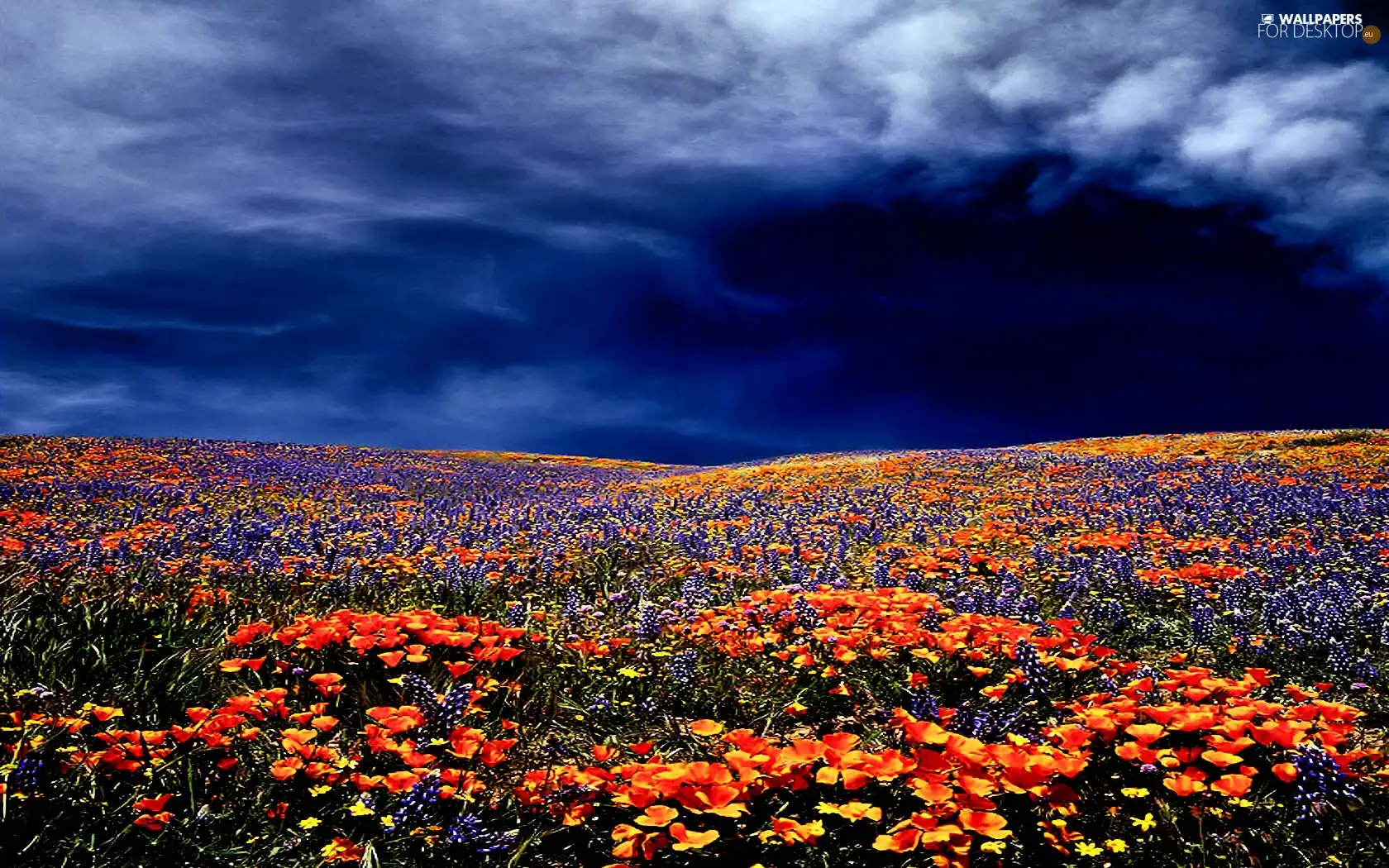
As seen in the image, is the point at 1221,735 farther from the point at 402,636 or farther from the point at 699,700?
the point at 402,636

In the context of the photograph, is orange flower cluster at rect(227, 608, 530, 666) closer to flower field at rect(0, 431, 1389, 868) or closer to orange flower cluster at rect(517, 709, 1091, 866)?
flower field at rect(0, 431, 1389, 868)

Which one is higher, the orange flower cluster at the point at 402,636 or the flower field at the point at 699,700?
the orange flower cluster at the point at 402,636

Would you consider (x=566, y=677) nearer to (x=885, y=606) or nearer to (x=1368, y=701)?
(x=885, y=606)

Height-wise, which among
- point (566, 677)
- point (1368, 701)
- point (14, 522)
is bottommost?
point (1368, 701)

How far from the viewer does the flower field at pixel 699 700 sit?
2891 mm

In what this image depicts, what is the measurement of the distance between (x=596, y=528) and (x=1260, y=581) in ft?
26.3

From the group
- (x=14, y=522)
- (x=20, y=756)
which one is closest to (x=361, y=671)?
(x=20, y=756)

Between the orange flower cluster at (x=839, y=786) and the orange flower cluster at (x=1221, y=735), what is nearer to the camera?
the orange flower cluster at (x=839, y=786)

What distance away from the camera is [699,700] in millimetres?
4559

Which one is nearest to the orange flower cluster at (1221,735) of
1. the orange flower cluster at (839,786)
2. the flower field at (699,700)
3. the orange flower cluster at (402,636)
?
the flower field at (699,700)

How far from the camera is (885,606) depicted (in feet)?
17.8

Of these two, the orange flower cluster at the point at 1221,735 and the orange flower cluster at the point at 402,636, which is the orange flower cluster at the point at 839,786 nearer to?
the orange flower cluster at the point at 1221,735

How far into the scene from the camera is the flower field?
289 centimetres

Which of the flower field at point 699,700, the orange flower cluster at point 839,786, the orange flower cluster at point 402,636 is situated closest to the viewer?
the orange flower cluster at point 839,786
